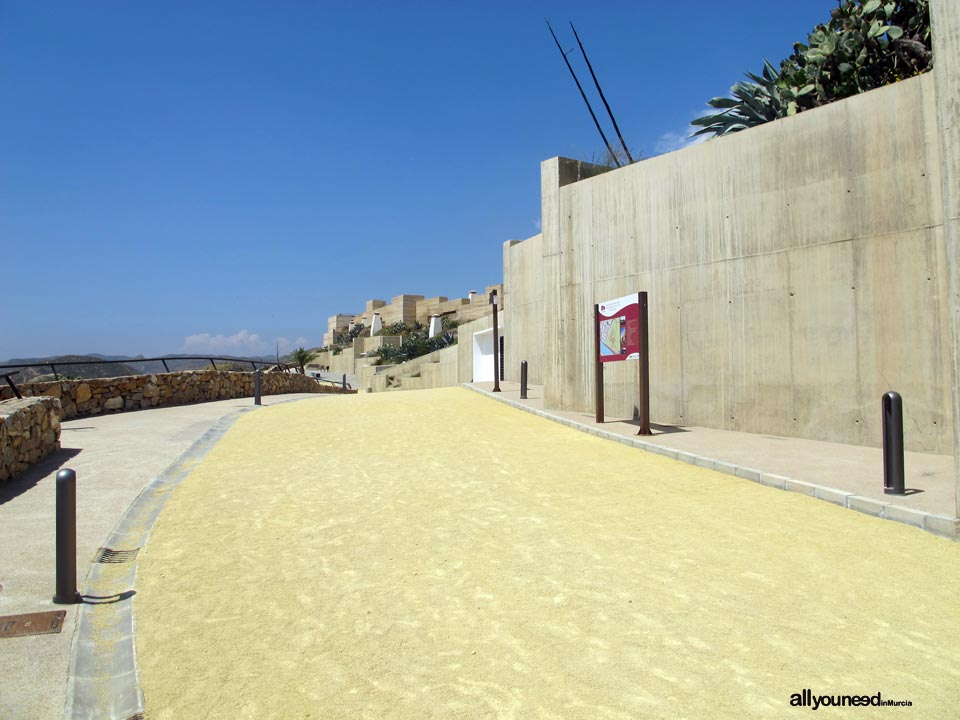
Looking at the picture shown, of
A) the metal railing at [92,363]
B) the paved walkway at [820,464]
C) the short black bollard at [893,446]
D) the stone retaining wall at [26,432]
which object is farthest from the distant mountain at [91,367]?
the short black bollard at [893,446]

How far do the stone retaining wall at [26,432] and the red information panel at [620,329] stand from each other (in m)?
8.29

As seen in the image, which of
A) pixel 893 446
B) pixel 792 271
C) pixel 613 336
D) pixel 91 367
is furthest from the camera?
pixel 91 367

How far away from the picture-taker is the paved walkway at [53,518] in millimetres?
3268

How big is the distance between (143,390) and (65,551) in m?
12.5

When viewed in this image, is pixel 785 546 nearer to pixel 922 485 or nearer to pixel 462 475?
pixel 922 485

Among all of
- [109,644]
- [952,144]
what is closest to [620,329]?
[952,144]

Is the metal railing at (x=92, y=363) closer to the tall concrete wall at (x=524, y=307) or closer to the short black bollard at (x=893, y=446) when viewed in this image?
the tall concrete wall at (x=524, y=307)

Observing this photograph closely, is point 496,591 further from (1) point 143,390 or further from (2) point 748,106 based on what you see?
(1) point 143,390

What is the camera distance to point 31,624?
153 inches

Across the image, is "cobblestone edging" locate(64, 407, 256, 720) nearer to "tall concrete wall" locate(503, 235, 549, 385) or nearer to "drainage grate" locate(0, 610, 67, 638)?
"drainage grate" locate(0, 610, 67, 638)

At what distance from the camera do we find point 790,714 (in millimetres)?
2896

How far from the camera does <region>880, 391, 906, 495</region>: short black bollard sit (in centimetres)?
584

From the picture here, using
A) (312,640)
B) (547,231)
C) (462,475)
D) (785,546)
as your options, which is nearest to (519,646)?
(312,640)

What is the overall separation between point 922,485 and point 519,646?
4925 millimetres
